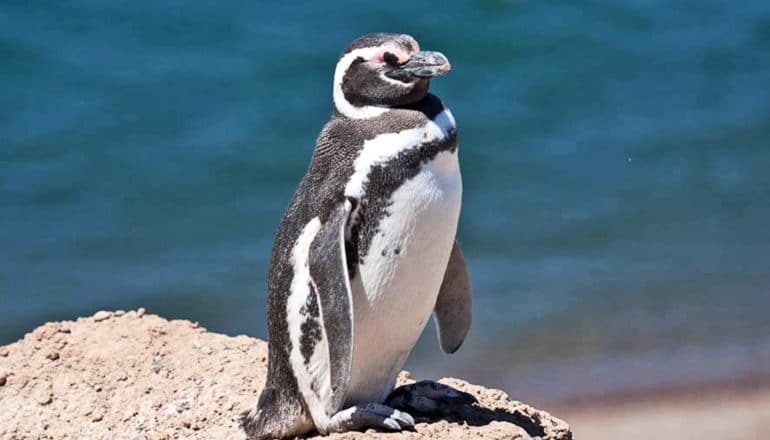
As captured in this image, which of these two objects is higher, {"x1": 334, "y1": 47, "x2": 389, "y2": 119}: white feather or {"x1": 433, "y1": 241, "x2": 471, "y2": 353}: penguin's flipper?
{"x1": 334, "y1": 47, "x2": 389, "y2": 119}: white feather

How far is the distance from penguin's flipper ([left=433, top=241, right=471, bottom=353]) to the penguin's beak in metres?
0.76

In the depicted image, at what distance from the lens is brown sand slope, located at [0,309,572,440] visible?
435cm

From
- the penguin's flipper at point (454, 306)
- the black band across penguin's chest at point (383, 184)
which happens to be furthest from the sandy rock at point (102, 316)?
the black band across penguin's chest at point (383, 184)

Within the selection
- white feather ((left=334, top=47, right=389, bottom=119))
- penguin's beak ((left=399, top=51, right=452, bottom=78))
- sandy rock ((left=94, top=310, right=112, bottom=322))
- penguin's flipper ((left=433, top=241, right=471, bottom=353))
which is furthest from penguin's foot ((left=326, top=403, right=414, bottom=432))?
sandy rock ((left=94, top=310, right=112, bottom=322))

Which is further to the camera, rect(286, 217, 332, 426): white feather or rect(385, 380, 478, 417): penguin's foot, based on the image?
rect(385, 380, 478, 417): penguin's foot

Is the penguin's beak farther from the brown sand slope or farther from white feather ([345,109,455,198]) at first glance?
the brown sand slope

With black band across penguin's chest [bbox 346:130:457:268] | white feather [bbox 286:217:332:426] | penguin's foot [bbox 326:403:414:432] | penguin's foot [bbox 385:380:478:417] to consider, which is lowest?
penguin's foot [bbox 385:380:478:417]

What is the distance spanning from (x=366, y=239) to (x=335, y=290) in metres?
0.19

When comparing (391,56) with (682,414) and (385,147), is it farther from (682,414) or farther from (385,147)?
(682,414)

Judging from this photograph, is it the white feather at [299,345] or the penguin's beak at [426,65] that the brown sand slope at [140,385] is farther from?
the penguin's beak at [426,65]

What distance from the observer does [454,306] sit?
4145 mm

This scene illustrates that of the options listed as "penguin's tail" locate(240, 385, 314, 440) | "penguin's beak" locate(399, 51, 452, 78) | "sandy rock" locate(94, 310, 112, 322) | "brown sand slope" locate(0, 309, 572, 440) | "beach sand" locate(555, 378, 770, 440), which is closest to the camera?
"penguin's beak" locate(399, 51, 452, 78)

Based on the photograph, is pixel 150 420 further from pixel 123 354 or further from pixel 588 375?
pixel 588 375

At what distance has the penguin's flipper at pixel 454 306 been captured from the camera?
411 cm
